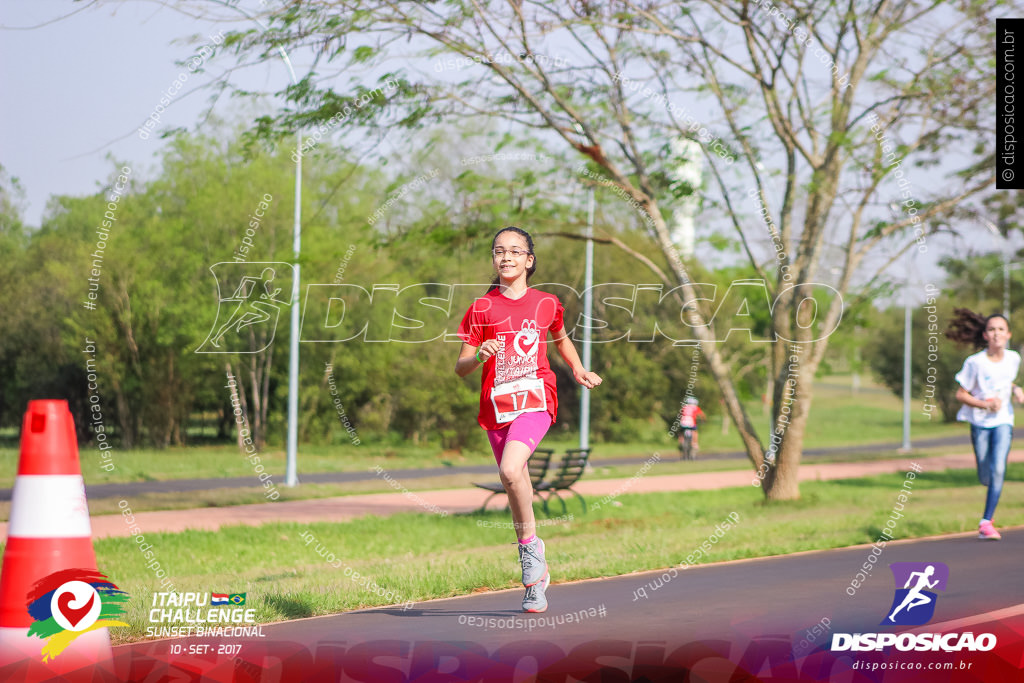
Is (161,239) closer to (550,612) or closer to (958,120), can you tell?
(958,120)

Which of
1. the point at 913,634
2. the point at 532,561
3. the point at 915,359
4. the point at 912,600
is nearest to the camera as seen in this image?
the point at 913,634

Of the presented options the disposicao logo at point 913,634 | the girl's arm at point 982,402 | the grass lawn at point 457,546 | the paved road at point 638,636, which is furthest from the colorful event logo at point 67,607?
the girl's arm at point 982,402

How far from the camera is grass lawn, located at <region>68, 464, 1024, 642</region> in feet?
22.2

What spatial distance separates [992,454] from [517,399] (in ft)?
16.8

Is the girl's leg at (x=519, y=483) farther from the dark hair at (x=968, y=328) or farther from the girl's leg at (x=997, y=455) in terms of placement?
the dark hair at (x=968, y=328)

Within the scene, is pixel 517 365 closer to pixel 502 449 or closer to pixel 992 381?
pixel 502 449

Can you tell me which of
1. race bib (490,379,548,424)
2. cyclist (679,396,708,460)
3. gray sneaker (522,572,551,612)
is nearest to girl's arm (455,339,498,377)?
race bib (490,379,548,424)

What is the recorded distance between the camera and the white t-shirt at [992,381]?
8445 millimetres

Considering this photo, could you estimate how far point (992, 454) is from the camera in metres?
8.62

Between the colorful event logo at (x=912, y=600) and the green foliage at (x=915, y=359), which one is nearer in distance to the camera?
the colorful event logo at (x=912, y=600)

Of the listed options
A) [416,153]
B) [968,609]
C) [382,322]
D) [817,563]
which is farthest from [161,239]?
[968,609]

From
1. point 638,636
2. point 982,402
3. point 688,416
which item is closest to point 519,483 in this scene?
point 638,636

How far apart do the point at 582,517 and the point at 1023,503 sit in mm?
5254

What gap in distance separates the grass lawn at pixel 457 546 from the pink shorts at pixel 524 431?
3.59ft
